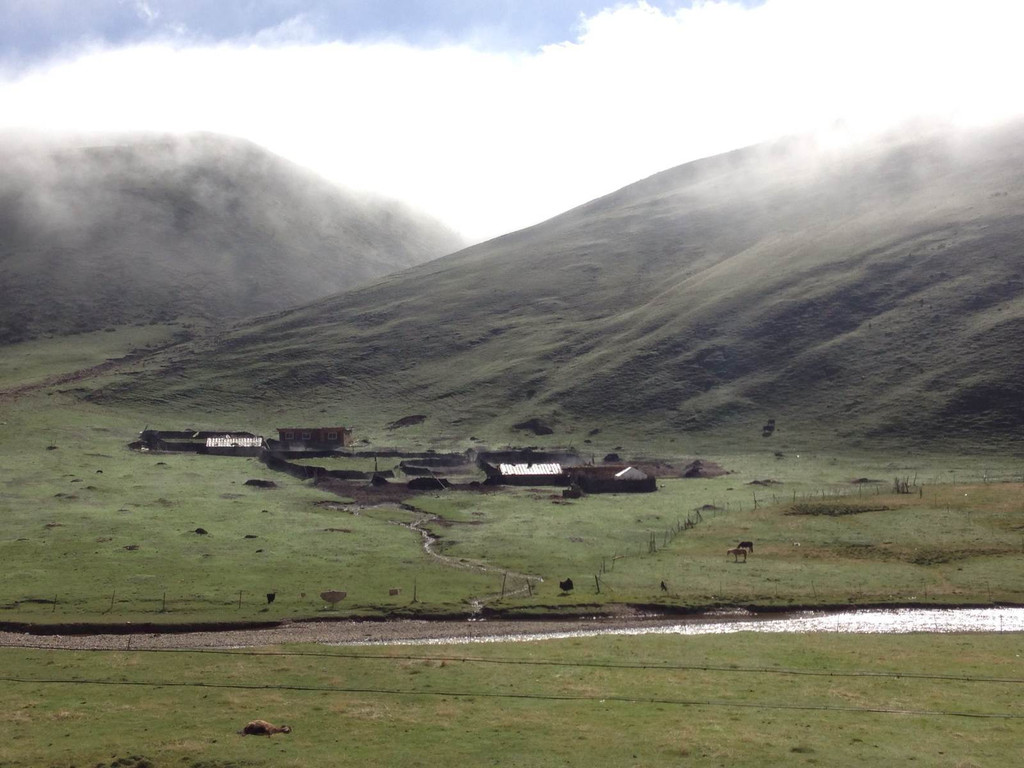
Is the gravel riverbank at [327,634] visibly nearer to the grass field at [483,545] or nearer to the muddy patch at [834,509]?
the grass field at [483,545]

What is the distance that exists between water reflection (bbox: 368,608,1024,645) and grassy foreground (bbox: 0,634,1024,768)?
3716mm

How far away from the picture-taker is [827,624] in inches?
2286

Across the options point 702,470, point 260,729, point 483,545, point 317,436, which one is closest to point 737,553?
point 483,545

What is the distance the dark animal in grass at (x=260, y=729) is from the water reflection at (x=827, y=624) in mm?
19196

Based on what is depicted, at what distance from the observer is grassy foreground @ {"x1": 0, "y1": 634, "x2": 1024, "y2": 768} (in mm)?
31812

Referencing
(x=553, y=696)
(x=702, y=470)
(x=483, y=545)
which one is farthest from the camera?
(x=702, y=470)

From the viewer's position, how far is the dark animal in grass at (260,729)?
34.3 m

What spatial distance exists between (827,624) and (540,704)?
26.6 meters

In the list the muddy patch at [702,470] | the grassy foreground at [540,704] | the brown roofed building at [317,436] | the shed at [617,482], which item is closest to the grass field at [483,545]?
the shed at [617,482]

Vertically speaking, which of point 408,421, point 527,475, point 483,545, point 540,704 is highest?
point 408,421

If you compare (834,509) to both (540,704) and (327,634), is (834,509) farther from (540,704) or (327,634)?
(540,704)

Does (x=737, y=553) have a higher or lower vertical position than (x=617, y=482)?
lower

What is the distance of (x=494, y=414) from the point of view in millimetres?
179500

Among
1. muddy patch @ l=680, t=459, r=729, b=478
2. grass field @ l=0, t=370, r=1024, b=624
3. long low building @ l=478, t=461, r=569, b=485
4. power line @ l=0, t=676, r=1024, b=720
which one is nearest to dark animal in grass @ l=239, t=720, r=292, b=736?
power line @ l=0, t=676, r=1024, b=720
